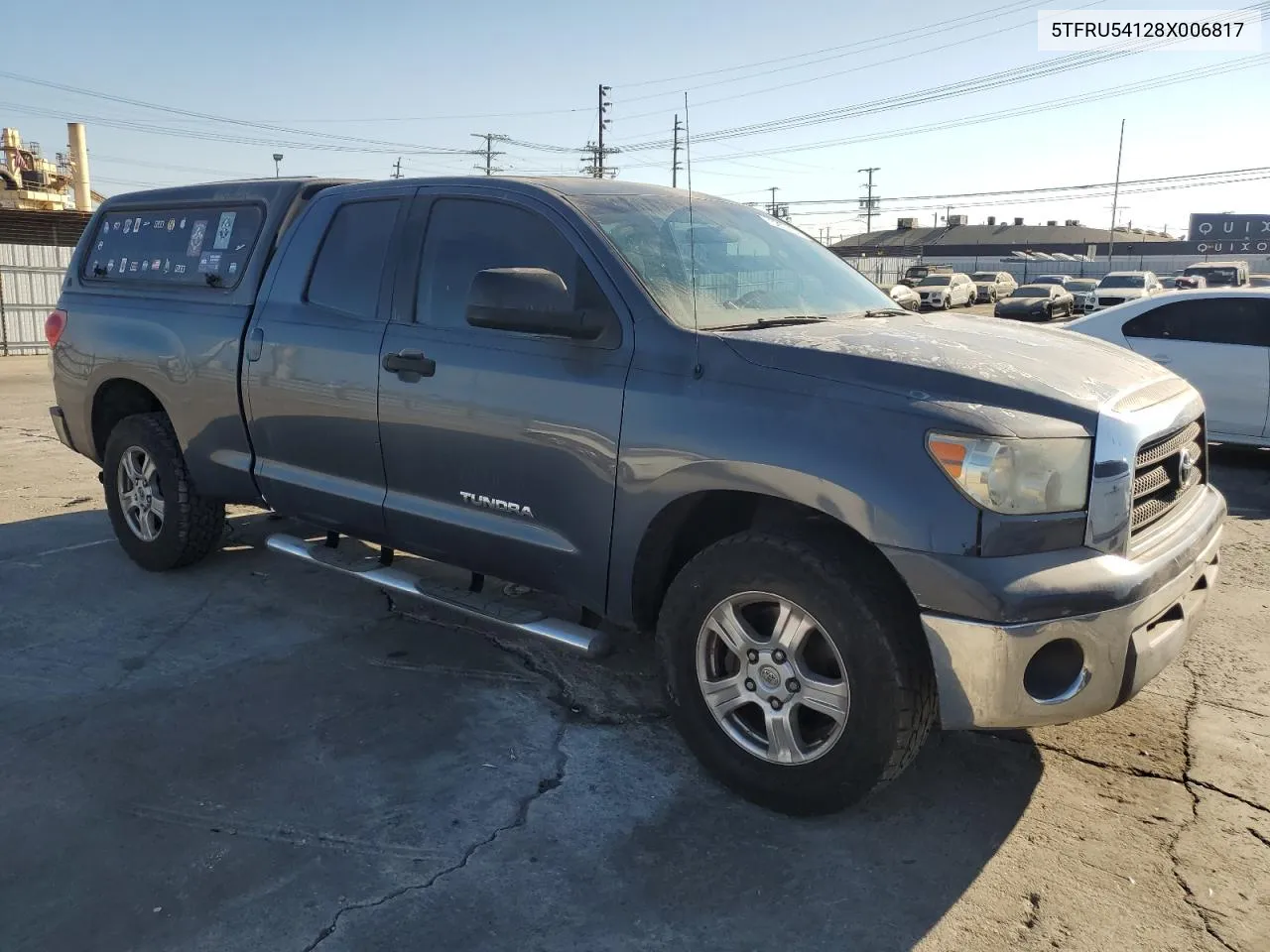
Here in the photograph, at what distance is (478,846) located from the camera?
9.98ft

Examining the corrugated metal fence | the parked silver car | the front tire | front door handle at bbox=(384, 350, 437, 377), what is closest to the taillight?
front door handle at bbox=(384, 350, 437, 377)

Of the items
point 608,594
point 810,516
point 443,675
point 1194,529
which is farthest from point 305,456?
point 1194,529

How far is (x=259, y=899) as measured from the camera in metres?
2.77

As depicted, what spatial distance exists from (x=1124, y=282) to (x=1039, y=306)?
397cm

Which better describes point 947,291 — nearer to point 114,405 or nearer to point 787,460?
point 114,405

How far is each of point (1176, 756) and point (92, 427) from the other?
569 centimetres

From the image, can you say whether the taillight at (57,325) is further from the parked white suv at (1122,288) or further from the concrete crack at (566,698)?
the parked white suv at (1122,288)

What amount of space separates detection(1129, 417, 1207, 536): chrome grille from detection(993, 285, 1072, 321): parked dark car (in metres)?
26.1

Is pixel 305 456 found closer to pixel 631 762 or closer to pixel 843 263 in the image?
pixel 631 762

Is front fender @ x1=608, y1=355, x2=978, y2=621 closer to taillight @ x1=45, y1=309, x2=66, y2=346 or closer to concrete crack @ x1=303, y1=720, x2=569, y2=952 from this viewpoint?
concrete crack @ x1=303, y1=720, x2=569, y2=952

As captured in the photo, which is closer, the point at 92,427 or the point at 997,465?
the point at 997,465

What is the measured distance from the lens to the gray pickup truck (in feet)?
9.13

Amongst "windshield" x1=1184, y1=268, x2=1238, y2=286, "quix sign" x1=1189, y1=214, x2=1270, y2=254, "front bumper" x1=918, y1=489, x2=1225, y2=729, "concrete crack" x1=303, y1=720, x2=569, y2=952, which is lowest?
"concrete crack" x1=303, y1=720, x2=569, y2=952

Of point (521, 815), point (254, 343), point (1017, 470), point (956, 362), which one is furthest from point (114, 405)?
point (1017, 470)
